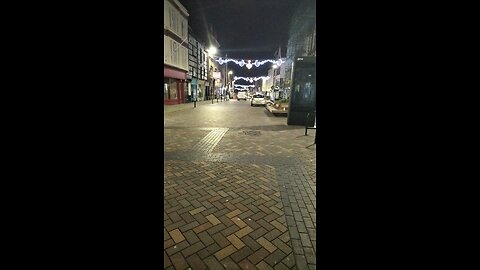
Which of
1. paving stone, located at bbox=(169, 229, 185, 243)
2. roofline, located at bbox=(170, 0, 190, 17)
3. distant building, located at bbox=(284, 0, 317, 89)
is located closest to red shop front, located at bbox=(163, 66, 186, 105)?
roofline, located at bbox=(170, 0, 190, 17)

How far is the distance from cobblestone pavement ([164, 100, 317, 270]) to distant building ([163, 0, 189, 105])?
1935cm

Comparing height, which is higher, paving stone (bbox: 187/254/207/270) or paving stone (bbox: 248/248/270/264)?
paving stone (bbox: 248/248/270/264)

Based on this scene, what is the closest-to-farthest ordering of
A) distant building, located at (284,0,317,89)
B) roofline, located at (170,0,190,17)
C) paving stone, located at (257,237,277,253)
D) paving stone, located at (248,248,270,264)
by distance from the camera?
paving stone, located at (248,248,270,264) < paving stone, located at (257,237,277,253) < roofline, located at (170,0,190,17) < distant building, located at (284,0,317,89)

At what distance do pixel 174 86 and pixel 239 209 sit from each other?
2606 centimetres

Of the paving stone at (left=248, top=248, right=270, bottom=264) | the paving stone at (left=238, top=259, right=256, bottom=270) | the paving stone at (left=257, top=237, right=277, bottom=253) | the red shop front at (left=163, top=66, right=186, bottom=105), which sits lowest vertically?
the paving stone at (left=238, top=259, right=256, bottom=270)

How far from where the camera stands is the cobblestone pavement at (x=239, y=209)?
105 inches

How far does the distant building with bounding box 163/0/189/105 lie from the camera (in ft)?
78.9

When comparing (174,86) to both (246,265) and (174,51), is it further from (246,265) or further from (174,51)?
(246,265)

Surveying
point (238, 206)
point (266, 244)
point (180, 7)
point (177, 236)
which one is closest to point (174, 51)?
point (180, 7)

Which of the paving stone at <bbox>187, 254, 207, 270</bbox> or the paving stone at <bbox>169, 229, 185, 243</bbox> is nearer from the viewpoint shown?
the paving stone at <bbox>187, 254, 207, 270</bbox>

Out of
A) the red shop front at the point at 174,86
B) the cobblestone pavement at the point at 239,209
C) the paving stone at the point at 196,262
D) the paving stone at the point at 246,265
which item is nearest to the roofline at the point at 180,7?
the red shop front at the point at 174,86

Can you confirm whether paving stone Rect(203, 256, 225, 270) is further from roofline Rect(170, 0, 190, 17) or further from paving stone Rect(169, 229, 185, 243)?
roofline Rect(170, 0, 190, 17)
